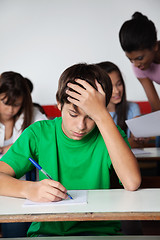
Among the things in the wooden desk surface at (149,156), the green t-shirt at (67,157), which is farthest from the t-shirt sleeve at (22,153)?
the wooden desk surface at (149,156)

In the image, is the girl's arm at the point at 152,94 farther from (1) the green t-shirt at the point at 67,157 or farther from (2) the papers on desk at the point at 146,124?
(1) the green t-shirt at the point at 67,157

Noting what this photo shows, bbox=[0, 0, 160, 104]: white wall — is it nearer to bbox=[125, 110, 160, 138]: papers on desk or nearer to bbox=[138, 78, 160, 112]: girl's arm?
bbox=[138, 78, 160, 112]: girl's arm

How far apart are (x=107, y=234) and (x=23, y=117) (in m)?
1.18

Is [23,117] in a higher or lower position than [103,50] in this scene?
lower

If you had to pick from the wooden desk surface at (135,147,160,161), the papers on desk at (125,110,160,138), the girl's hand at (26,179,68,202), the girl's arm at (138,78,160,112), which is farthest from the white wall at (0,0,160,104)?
the girl's hand at (26,179,68,202)

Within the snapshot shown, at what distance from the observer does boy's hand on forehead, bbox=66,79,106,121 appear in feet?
3.37

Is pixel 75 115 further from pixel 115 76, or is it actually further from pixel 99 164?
pixel 115 76

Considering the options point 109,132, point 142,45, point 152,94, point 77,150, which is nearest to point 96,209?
point 109,132

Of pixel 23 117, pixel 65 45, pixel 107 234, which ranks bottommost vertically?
pixel 107 234

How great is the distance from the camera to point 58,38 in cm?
350

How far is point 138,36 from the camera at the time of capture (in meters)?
2.25

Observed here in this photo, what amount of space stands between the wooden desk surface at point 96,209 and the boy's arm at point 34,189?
0.08 feet

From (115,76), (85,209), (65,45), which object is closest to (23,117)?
(115,76)

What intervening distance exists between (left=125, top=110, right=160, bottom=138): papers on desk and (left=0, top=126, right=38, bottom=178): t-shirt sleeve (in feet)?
1.78
